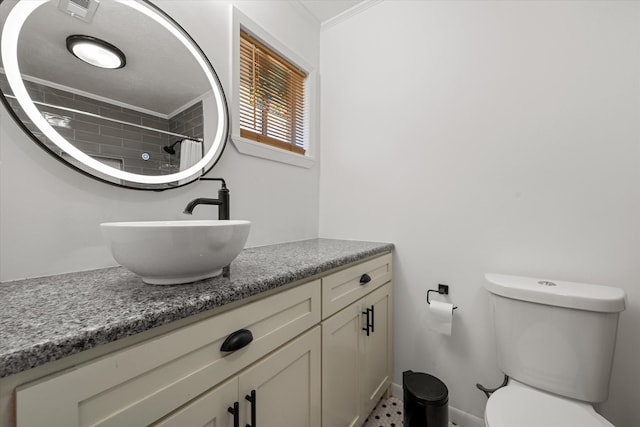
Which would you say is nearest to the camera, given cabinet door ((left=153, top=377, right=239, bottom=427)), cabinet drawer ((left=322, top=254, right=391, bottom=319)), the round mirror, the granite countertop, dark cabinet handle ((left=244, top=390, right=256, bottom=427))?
the granite countertop

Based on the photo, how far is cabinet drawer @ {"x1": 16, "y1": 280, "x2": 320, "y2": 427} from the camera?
0.40 metres

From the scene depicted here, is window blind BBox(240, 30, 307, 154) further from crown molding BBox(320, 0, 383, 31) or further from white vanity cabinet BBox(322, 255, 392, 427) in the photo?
white vanity cabinet BBox(322, 255, 392, 427)

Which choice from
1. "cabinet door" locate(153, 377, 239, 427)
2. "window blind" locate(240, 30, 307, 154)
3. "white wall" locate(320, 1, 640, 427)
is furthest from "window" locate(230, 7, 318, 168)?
"cabinet door" locate(153, 377, 239, 427)

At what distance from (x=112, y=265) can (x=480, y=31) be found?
1.92 meters

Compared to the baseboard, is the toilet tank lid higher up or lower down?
higher up

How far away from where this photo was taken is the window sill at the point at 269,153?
132 centimetres

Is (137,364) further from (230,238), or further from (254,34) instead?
(254,34)

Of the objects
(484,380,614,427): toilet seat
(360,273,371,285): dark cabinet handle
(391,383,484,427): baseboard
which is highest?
(360,273,371,285): dark cabinet handle

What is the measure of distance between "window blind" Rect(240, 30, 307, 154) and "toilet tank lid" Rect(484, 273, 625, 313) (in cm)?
131

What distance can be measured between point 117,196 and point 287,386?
863 millimetres

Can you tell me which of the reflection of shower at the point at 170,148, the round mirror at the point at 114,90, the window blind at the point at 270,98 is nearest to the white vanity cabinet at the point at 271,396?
the round mirror at the point at 114,90

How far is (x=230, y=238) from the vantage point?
70 centimetres

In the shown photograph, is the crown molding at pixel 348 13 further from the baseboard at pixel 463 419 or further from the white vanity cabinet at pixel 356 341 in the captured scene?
the baseboard at pixel 463 419

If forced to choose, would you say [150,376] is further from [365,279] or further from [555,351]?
[555,351]
